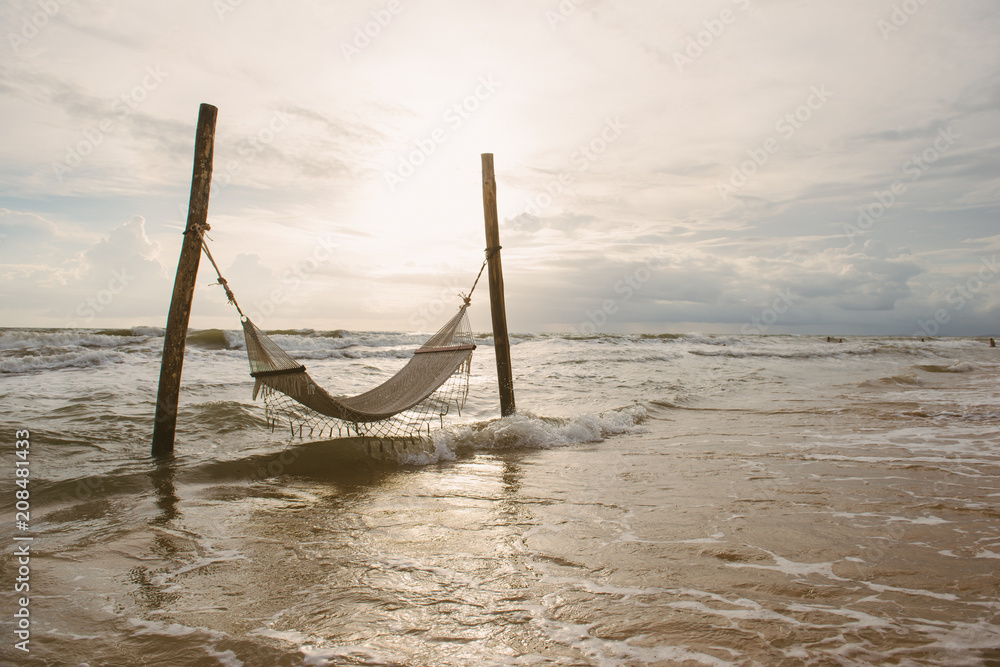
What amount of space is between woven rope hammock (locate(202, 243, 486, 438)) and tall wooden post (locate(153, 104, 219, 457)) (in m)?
0.20

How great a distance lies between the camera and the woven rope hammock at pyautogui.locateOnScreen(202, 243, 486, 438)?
4.96 metres

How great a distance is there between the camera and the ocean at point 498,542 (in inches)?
86.2

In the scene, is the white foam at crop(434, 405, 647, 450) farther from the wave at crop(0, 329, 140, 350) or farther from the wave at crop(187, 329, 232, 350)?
the wave at crop(187, 329, 232, 350)

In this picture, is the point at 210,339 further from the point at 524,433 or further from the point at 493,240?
the point at 524,433

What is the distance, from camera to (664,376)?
47.1 ft

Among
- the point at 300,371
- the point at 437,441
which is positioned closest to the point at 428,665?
the point at 300,371

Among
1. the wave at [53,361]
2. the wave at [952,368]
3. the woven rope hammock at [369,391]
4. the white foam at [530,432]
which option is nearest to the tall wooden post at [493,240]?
the woven rope hammock at [369,391]

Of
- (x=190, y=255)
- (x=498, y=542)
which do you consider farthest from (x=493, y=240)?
(x=498, y=542)

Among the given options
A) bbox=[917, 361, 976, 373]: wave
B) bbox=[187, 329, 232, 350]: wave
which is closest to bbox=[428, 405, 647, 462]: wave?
bbox=[917, 361, 976, 373]: wave

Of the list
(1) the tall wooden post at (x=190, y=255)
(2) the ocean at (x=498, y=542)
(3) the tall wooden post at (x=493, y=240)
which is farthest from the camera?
(3) the tall wooden post at (x=493, y=240)

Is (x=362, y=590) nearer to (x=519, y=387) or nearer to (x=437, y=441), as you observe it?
(x=437, y=441)

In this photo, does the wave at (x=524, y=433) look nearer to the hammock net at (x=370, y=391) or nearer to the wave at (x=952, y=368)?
the hammock net at (x=370, y=391)

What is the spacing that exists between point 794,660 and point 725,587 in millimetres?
604

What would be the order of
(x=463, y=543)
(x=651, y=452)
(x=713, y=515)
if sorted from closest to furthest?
(x=463, y=543)
(x=713, y=515)
(x=651, y=452)
